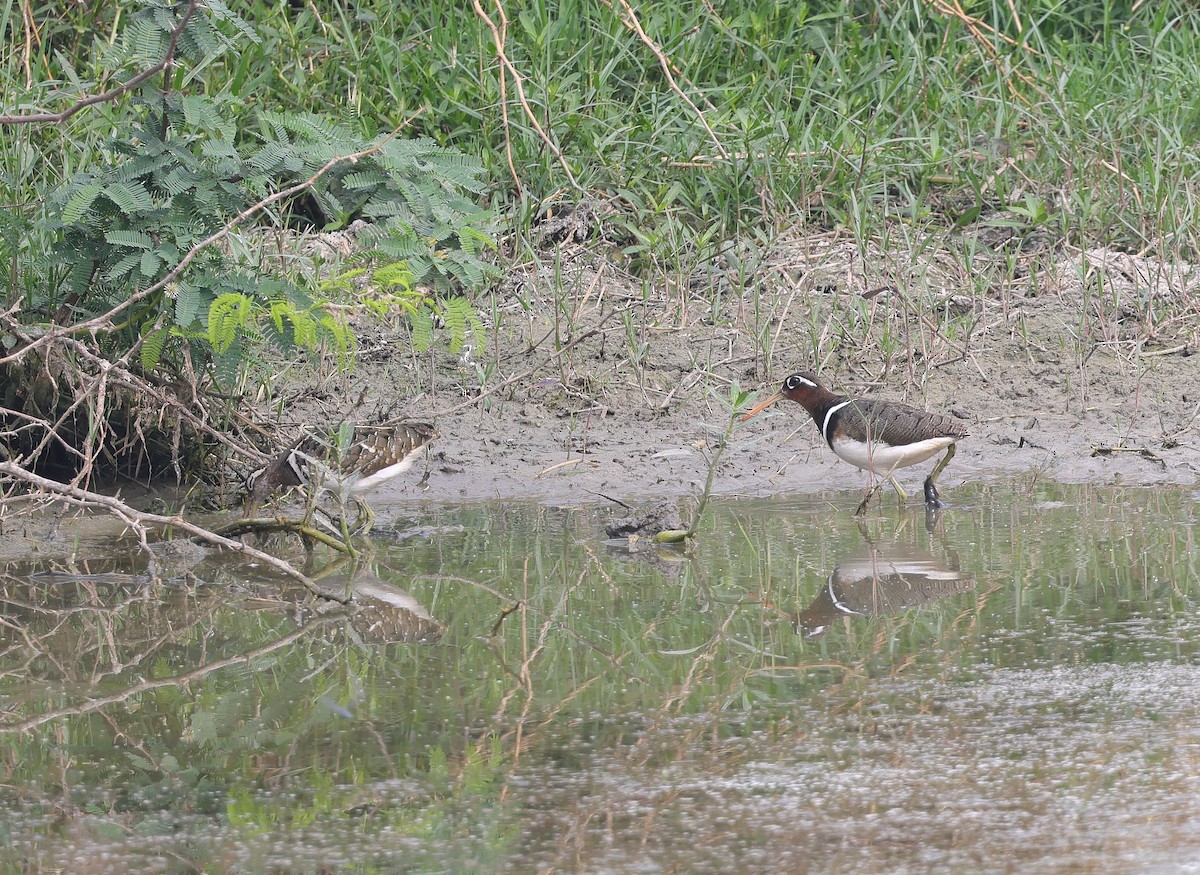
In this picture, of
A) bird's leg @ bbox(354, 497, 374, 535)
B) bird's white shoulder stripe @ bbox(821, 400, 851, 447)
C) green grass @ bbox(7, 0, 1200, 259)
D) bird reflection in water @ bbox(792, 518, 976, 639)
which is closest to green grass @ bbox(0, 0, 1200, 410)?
green grass @ bbox(7, 0, 1200, 259)

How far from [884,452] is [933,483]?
383 millimetres

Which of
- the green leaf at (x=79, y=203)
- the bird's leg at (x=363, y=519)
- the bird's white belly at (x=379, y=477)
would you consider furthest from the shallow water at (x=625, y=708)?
the green leaf at (x=79, y=203)

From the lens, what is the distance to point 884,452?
21.7 feet

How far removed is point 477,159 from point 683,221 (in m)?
3.12

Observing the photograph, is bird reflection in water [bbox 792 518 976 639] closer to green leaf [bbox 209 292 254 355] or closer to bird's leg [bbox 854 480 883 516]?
bird's leg [bbox 854 480 883 516]

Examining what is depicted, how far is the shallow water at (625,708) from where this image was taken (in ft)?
10.2

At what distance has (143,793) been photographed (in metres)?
3.43

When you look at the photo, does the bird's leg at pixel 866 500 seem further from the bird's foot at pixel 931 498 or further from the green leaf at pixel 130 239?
the green leaf at pixel 130 239

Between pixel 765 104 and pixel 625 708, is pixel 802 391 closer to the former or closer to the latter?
pixel 765 104

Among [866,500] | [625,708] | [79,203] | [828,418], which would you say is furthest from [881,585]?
[79,203]

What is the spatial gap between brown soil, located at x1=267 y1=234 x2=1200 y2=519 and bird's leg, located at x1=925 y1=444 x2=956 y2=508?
0.41ft

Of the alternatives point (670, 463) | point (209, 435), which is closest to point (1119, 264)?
point (670, 463)

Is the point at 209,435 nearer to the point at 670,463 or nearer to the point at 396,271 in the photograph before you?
the point at 396,271

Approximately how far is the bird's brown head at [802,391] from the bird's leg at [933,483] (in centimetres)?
62
